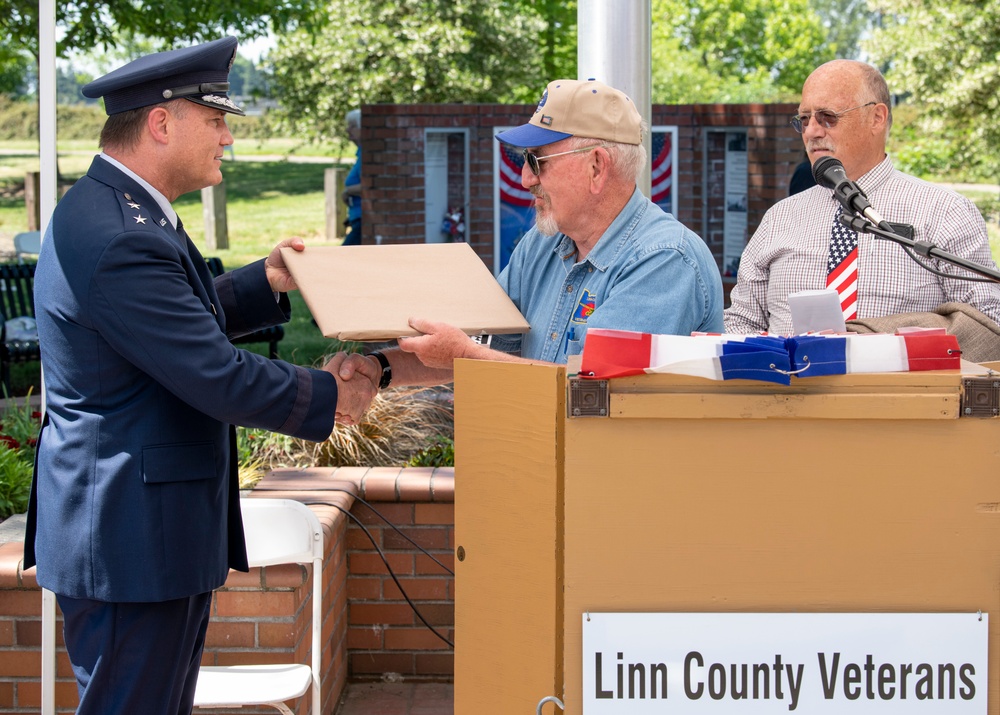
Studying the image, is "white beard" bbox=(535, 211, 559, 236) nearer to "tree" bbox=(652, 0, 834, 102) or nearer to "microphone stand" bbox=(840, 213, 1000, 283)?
"microphone stand" bbox=(840, 213, 1000, 283)

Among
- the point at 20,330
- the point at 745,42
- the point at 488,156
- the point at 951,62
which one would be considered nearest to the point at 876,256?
the point at 488,156

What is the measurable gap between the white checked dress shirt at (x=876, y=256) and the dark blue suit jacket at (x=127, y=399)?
5.59 ft

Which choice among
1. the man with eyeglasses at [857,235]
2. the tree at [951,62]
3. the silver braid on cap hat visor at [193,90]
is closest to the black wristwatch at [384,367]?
the silver braid on cap hat visor at [193,90]

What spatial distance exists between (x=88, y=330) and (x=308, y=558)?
142 centimetres

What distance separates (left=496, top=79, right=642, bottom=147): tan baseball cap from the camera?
274cm

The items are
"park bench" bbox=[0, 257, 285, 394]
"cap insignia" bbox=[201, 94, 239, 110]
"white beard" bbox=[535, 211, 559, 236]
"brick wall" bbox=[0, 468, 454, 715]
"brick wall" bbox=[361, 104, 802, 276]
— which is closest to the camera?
"cap insignia" bbox=[201, 94, 239, 110]

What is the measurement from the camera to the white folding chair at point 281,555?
3.52 metres

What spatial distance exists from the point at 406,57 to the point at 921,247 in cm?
1617

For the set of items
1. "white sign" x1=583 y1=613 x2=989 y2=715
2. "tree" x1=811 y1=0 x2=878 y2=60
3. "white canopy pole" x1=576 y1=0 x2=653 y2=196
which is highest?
"tree" x1=811 y1=0 x2=878 y2=60

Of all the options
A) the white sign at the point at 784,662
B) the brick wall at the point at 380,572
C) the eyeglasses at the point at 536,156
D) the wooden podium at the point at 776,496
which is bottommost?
the brick wall at the point at 380,572

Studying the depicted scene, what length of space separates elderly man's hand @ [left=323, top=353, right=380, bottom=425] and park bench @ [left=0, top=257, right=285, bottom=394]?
201 inches

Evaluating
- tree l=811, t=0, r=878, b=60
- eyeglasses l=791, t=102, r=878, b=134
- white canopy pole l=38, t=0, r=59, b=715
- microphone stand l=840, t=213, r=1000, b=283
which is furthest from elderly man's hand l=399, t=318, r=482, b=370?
tree l=811, t=0, r=878, b=60

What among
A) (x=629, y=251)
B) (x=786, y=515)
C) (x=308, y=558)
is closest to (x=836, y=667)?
(x=786, y=515)

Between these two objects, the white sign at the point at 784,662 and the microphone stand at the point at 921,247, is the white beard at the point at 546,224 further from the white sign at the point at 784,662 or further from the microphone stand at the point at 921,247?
the white sign at the point at 784,662
